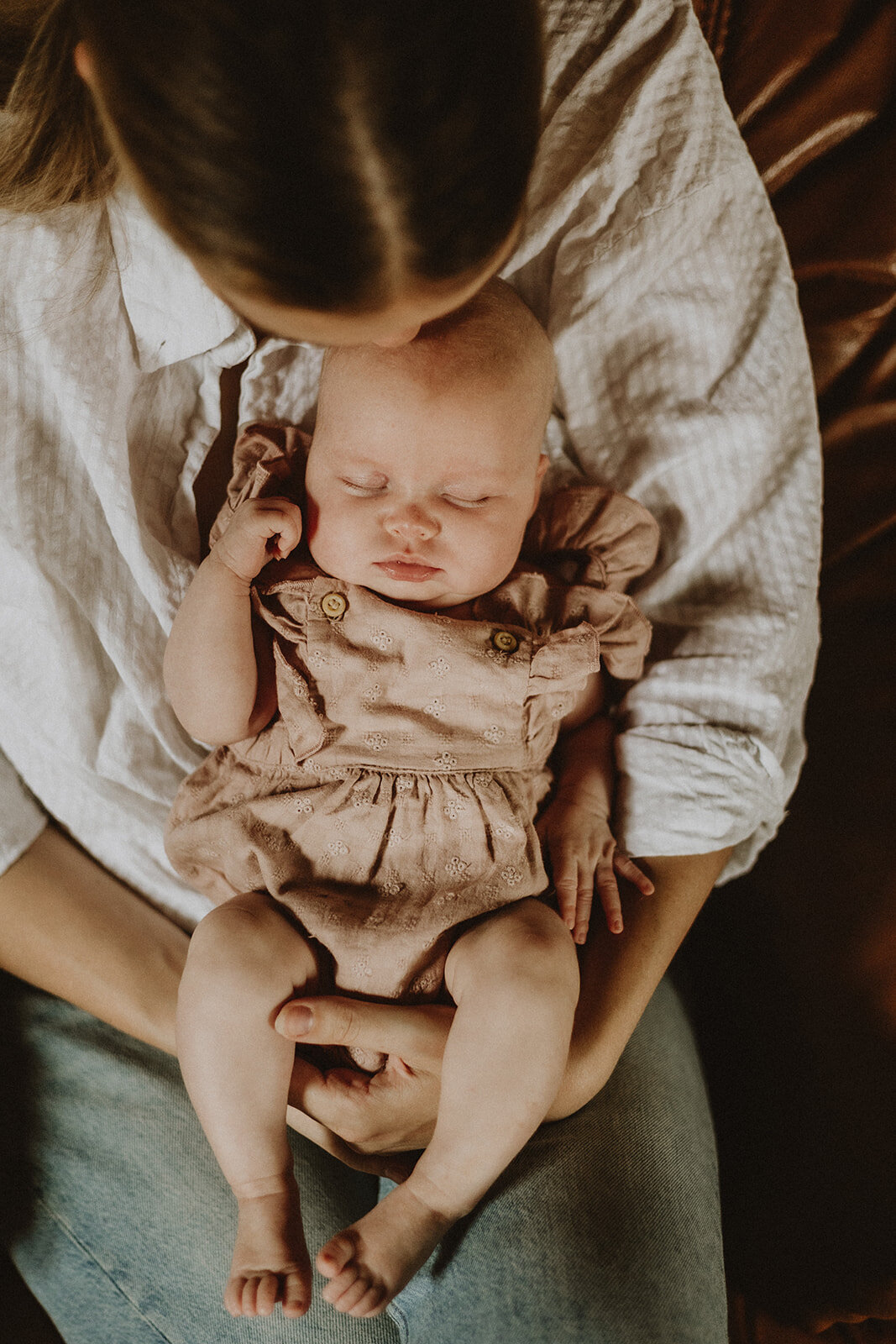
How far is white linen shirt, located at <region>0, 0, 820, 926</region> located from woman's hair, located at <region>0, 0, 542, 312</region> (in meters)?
0.35

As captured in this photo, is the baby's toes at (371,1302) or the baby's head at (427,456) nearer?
the baby's toes at (371,1302)

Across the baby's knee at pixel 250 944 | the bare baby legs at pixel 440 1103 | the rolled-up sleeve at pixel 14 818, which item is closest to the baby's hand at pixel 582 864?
the bare baby legs at pixel 440 1103

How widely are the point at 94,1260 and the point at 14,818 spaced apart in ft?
1.44

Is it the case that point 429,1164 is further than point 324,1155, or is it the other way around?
point 324,1155

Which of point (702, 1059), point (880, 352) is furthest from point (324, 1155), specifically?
point (880, 352)

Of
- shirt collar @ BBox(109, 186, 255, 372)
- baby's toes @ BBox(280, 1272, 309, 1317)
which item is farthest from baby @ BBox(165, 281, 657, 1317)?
shirt collar @ BBox(109, 186, 255, 372)

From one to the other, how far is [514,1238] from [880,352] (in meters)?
1.05

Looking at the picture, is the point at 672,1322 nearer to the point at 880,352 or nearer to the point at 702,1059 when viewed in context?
the point at 702,1059

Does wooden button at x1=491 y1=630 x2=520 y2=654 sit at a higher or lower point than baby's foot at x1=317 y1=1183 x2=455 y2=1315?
higher

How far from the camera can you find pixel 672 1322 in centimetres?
74

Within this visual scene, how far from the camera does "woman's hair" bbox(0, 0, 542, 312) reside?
1.33 feet

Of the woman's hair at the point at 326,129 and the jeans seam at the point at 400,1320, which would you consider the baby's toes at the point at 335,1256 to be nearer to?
the jeans seam at the point at 400,1320

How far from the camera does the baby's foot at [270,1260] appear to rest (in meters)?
0.65

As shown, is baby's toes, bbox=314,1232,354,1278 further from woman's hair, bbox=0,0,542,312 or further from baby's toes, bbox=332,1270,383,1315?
woman's hair, bbox=0,0,542,312
